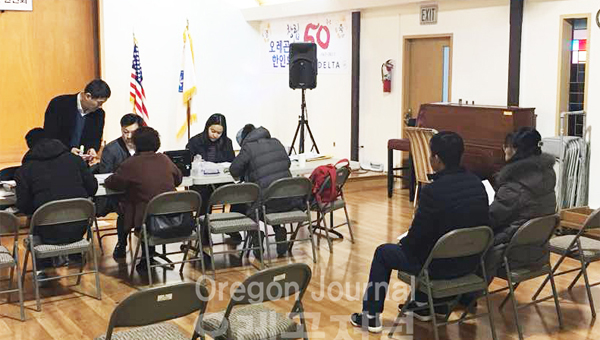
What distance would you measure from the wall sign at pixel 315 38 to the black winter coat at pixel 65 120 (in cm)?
519

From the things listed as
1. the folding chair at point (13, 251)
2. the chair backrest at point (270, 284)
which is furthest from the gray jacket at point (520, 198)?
the folding chair at point (13, 251)

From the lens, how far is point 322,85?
11.4m

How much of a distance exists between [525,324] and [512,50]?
4.50 m

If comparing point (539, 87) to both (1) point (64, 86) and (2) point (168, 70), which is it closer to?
(2) point (168, 70)

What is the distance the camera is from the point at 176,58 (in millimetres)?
11430

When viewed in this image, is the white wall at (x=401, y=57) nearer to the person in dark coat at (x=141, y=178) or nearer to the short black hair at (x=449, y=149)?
the short black hair at (x=449, y=149)

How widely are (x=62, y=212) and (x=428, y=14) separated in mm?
6031

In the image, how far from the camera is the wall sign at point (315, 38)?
35.7ft

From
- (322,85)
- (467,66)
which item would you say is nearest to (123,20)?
(322,85)

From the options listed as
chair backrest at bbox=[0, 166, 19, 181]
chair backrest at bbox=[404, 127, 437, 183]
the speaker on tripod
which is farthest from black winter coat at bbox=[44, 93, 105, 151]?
the speaker on tripod

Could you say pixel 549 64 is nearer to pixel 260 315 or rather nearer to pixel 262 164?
pixel 262 164

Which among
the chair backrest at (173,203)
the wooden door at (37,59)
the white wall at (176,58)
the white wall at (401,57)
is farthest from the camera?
the white wall at (176,58)

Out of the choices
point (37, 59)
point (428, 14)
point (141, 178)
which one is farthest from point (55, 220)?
point (428, 14)

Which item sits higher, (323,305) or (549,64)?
(549,64)
